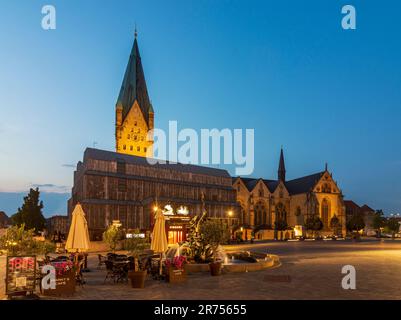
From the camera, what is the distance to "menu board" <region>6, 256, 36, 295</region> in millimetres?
12234

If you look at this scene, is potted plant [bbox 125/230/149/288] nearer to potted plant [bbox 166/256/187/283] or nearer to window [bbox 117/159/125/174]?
potted plant [bbox 166/256/187/283]

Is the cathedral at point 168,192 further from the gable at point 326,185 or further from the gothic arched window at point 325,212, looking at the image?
the gable at point 326,185

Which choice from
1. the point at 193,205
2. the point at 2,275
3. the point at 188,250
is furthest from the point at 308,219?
the point at 2,275

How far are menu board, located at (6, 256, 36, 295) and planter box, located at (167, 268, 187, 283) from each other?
16.8 feet

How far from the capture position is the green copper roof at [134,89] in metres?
118

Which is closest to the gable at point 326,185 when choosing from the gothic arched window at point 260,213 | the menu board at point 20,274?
the gothic arched window at point 260,213

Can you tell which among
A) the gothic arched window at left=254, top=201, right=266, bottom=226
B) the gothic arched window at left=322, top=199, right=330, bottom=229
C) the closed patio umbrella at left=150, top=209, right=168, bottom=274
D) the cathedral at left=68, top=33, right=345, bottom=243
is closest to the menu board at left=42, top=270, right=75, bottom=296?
the closed patio umbrella at left=150, top=209, right=168, bottom=274

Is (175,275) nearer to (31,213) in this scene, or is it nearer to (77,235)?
(77,235)

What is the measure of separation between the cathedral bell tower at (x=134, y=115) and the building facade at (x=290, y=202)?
36.1 meters

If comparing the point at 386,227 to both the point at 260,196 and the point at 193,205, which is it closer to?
the point at 260,196

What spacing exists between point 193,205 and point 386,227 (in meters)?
62.6

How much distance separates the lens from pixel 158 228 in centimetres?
1800

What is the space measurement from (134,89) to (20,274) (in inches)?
4338
